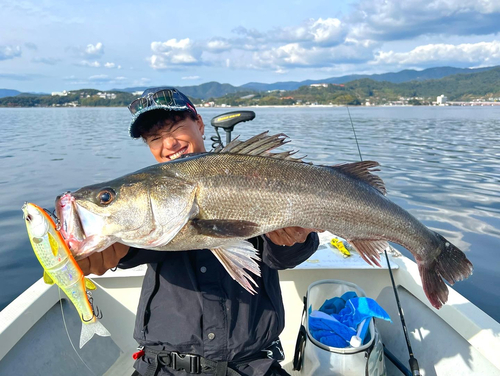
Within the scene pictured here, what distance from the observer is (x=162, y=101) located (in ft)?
10.2

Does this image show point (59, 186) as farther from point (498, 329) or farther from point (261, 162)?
point (498, 329)

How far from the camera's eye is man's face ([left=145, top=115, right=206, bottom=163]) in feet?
10.6

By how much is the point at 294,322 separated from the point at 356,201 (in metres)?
2.90

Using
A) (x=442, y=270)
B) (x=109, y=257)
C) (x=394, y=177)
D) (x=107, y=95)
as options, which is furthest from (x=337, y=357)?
(x=107, y=95)

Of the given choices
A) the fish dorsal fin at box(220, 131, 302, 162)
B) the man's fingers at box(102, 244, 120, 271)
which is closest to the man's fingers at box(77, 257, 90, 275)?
the man's fingers at box(102, 244, 120, 271)

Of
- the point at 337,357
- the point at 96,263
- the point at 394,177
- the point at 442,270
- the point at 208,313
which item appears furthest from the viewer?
the point at 394,177

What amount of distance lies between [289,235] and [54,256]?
1.48m

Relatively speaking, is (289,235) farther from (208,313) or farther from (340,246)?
(340,246)

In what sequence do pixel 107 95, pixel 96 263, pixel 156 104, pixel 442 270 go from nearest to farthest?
pixel 96 263, pixel 442 270, pixel 156 104, pixel 107 95

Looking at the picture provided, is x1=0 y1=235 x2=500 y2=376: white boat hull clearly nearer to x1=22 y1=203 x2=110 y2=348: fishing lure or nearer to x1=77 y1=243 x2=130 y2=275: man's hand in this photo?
x1=77 y1=243 x2=130 y2=275: man's hand

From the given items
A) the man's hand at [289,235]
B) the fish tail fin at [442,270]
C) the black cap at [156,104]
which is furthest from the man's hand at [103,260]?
the fish tail fin at [442,270]

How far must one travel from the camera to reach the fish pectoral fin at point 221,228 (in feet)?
7.05

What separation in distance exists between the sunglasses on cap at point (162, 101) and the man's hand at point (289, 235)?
149 centimetres

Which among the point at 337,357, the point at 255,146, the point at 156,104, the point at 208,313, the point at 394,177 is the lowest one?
the point at 394,177
